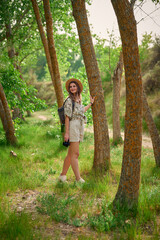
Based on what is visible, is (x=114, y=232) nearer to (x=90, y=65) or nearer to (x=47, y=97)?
(x=90, y=65)

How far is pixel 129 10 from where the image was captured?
279 cm

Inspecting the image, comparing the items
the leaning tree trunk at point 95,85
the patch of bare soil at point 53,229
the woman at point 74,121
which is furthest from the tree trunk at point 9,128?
the patch of bare soil at point 53,229

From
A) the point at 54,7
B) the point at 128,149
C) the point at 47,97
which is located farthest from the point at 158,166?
the point at 47,97

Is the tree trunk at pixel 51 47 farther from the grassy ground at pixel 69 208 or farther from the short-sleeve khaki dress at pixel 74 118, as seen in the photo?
the short-sleeve khaki dress at pixel 74 118

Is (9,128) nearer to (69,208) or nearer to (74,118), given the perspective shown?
(74,118)

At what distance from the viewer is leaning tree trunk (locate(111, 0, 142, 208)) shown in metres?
2.79

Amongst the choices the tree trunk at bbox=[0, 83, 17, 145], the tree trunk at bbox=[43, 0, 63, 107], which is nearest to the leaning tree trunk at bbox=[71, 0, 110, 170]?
the tree trunk at bbox=[43, 0, 63, 107]

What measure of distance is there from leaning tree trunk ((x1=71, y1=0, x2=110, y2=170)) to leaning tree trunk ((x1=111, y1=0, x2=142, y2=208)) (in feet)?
5.23

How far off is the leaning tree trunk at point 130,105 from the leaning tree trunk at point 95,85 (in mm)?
1593

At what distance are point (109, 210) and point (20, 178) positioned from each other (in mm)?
2390

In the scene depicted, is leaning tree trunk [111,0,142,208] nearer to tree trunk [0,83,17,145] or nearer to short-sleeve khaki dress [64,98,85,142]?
short-sleeve khaki dress [64,98,85,142]

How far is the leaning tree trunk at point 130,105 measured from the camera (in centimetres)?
279

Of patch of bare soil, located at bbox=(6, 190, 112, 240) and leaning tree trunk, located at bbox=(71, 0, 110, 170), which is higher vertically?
leaning tree trunk, located at bbox=(71, 0, 110, 170)

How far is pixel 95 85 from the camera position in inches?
180
